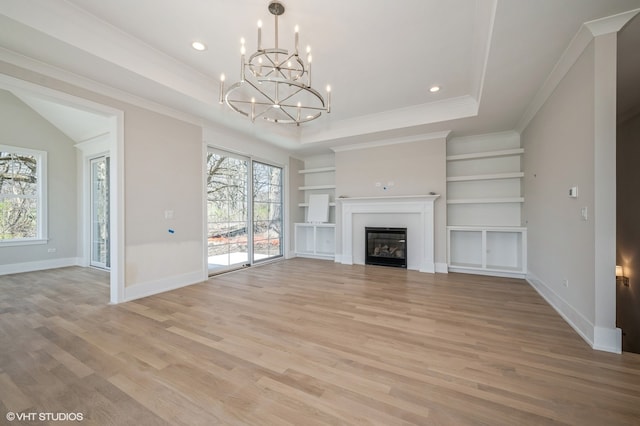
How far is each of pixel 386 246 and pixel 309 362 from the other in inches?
152

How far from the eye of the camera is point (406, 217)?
17.5 feet

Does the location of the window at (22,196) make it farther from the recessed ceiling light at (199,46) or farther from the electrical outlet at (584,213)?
the electrical outlet at (584,213)

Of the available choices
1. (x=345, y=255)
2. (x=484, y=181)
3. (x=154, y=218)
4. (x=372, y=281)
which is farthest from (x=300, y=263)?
(x=484, y=181)

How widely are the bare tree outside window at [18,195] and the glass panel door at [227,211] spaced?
3.83 m

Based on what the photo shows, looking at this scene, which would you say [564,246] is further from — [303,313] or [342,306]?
[303,313]

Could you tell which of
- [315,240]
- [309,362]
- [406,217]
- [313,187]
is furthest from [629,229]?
[313,187]

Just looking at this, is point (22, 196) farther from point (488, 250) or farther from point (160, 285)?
point (488, 250)

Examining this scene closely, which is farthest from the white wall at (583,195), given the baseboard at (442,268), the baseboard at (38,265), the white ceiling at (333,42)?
the baseboard at (38,265)

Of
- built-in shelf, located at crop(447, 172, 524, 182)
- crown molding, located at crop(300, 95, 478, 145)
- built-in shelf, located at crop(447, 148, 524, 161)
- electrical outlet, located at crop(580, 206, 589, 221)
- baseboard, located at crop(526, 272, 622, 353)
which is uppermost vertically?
crown molding, located at crop(300, 95, 478, 145)

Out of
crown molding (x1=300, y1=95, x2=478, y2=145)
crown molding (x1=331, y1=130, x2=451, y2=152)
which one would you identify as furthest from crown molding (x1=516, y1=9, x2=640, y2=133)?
crown molding (x1=331, y1=130, x2=451, y2=152)

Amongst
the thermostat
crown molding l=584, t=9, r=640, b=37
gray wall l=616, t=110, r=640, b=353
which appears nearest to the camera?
crown molding l=584, t=9, r=640, b=37

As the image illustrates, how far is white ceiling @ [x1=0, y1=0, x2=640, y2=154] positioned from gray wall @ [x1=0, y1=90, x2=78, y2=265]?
3.67 m

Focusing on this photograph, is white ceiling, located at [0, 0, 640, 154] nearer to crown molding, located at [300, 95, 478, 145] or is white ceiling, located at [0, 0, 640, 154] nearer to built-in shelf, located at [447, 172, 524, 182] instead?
crown molding, located at [300, 95, 478, 145]

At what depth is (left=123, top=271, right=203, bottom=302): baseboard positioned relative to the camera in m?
3.41
